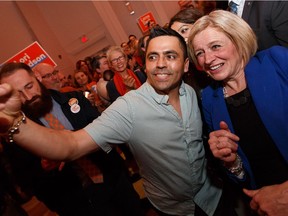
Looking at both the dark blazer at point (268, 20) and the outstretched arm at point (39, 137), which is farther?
the dark blazer at point (268, 20)

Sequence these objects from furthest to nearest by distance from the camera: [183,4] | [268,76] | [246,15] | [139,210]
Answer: [183,4] < [139,210] < [246,15] < [268,76]

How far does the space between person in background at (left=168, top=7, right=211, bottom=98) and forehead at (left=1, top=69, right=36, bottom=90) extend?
147 centimetres

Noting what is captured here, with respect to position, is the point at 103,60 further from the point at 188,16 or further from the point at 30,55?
the point at 188,16

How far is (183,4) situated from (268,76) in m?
8.99

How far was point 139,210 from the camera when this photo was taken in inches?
104

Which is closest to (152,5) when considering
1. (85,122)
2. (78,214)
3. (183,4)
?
(183,4)

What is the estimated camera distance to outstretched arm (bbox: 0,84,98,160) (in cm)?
106

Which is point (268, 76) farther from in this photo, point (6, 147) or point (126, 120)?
point (6, 147)

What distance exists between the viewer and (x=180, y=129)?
183cm

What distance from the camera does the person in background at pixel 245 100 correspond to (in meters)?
1.49

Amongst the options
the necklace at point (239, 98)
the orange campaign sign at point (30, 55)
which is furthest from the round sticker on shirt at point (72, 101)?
the necklace at point (239, 98)

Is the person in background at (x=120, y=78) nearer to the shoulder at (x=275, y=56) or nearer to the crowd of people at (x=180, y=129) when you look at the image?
the crowd of people at (x=180, y=129)

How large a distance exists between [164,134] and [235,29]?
841 mm

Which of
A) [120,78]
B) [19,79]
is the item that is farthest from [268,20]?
[120,78]
